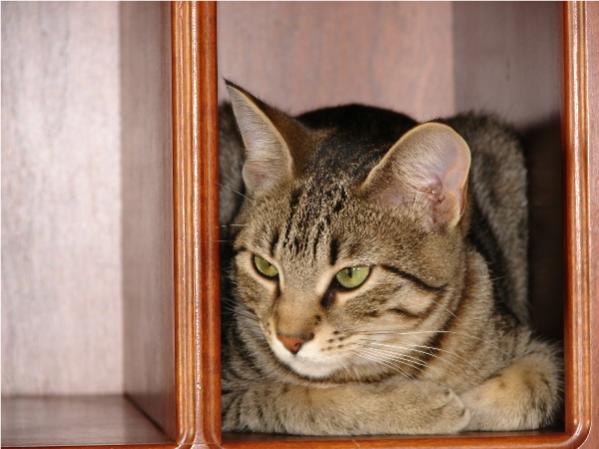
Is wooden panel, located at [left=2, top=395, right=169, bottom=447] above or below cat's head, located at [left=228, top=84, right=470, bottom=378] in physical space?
below

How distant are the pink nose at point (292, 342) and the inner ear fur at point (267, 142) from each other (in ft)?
0.81

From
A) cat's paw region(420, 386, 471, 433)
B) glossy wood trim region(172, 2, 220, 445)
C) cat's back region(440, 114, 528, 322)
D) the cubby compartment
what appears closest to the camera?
glossy wood trim region(172, 2, 220, 445)

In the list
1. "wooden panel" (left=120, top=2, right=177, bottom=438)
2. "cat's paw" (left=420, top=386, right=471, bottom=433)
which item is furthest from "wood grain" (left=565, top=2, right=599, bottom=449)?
"wooden panel" (left=120, top=2, right=177, bottom=438)

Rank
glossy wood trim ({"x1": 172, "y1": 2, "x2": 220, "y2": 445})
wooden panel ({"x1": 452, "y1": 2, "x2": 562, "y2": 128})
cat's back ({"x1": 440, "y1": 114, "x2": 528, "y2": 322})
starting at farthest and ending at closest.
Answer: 1. cat's back ({"x1": 440, "y1": 114, "x2": 528, "y2": 322})
2. wooden panel ({"x1": 452, "y1": 2, "x2": 562, "y2": 128})
3. glossy wood trim ({"x1": 172, "y1": 2, "x2": 220, "y2": 445})

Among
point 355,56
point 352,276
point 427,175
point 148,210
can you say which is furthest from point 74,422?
point 355,56

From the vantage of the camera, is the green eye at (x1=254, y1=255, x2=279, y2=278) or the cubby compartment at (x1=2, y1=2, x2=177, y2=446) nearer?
the green eye at (x1=254, y1=255, x2=279, y2=278)

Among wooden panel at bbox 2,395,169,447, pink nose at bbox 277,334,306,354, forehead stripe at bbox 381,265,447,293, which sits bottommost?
wooden panel at bbox 2,395,169,447

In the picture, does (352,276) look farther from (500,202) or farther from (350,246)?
(500,202)

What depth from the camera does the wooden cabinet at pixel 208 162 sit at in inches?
43.7

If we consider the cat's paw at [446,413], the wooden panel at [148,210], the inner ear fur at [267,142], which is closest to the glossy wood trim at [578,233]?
the cat's paw at [446,413]

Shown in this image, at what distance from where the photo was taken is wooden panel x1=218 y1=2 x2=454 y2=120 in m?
1.69

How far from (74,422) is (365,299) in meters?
0.45

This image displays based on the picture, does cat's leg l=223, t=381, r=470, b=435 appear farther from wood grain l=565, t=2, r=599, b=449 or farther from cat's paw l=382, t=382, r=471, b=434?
wood grain l=565, t=2, r=599, b=449

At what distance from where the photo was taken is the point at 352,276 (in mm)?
1221
